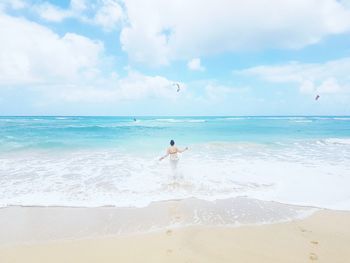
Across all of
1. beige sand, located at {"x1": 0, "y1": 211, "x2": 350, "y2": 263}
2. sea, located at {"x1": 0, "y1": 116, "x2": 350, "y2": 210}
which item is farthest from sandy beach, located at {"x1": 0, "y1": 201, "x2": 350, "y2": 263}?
sea, located at {"x1": 0, "y1": 116, "x2": 350, "y2": 210}

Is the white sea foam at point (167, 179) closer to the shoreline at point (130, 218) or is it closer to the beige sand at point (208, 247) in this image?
the shoreline at point (130, 218)

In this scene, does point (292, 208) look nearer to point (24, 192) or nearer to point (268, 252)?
point (268, 252)

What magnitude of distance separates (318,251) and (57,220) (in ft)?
17.0

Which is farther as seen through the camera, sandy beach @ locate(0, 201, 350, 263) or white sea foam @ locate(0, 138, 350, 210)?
white sea foam @ locate(0, 138, 350, 210)

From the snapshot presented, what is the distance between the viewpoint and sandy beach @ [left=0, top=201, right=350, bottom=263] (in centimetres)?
454

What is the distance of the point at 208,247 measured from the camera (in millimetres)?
4863

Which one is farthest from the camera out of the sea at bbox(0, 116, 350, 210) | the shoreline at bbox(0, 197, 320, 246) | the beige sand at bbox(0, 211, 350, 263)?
the sea at bbox(0, 116, 350, 210)

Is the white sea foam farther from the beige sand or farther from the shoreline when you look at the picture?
the beige sand

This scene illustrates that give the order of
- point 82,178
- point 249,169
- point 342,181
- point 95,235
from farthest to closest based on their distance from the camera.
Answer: point 249,169, point 82,178, point 342,181, point 95,235

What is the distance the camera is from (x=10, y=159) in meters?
14.1

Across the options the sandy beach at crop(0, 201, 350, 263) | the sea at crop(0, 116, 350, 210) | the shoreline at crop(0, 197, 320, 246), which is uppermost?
the sandy beach at crop(0, 201, 350, 263)

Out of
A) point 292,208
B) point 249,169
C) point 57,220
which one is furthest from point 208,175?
point 57,220

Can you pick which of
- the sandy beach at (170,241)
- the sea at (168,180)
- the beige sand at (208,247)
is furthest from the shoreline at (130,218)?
the sea at (168,180)

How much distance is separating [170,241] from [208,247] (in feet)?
2.28
